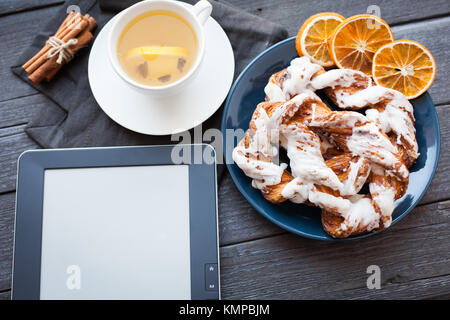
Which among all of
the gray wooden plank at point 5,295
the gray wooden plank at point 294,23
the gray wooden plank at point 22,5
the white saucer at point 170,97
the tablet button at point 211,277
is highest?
the gray wooden plank at point 22,5

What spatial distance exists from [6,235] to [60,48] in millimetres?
464

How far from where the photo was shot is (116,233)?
773 millimetres

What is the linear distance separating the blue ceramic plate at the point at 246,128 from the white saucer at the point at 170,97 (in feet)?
0.14

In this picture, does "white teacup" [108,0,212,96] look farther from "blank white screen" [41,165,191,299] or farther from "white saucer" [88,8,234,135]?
"blank white screen" [41,165,191,299]

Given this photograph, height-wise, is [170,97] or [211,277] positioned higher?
[170,97]

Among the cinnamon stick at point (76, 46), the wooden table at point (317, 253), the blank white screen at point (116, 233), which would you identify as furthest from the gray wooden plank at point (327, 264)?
the cinnamon stick at point (76, 46)

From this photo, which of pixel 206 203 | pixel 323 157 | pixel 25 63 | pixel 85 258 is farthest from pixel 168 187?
pixel 25 63

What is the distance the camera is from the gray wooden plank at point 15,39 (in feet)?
2.84

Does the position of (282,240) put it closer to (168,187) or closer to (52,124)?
(168,187)

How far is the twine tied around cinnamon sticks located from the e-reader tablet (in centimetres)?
23

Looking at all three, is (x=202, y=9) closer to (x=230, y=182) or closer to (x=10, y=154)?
(x=230, y=182)

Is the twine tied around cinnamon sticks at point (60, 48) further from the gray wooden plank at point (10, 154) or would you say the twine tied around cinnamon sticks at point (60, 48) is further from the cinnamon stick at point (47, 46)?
the gray wooden plank at point (10, 154)

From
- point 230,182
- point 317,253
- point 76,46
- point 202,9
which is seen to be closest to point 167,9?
point 202,9
